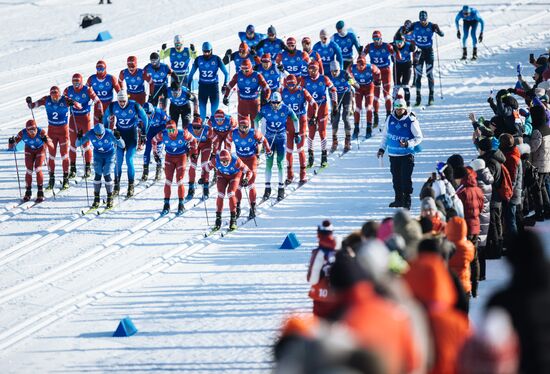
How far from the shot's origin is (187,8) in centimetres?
3194

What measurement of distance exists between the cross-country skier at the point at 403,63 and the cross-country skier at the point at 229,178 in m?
6.33

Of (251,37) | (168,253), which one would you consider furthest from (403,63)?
(168,253)

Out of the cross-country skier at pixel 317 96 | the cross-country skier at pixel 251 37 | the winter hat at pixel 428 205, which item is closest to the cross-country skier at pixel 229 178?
the cross-country skier at pixel 317 96

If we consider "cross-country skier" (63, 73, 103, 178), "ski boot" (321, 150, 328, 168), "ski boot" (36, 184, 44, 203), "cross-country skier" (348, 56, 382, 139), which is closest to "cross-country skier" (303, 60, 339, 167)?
"ski boot" (321, 150, 328, 168)

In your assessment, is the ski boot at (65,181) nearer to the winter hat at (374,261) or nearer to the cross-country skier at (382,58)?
the cross-country skier at (382,58)

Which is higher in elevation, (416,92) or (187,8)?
(187,8)

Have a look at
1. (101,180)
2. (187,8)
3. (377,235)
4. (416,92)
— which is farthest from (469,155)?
(187,8)

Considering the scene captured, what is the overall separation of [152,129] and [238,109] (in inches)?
84.2

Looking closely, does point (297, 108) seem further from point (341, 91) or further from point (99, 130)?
point (99, 130)

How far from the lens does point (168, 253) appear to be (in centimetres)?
1752

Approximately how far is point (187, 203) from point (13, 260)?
10.5ft

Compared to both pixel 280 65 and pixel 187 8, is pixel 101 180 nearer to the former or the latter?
pixel 280 65

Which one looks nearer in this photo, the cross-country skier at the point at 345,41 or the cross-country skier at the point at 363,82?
the cross-country skier at the point at 363,82

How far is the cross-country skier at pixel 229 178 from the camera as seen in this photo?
1777 centimetres
